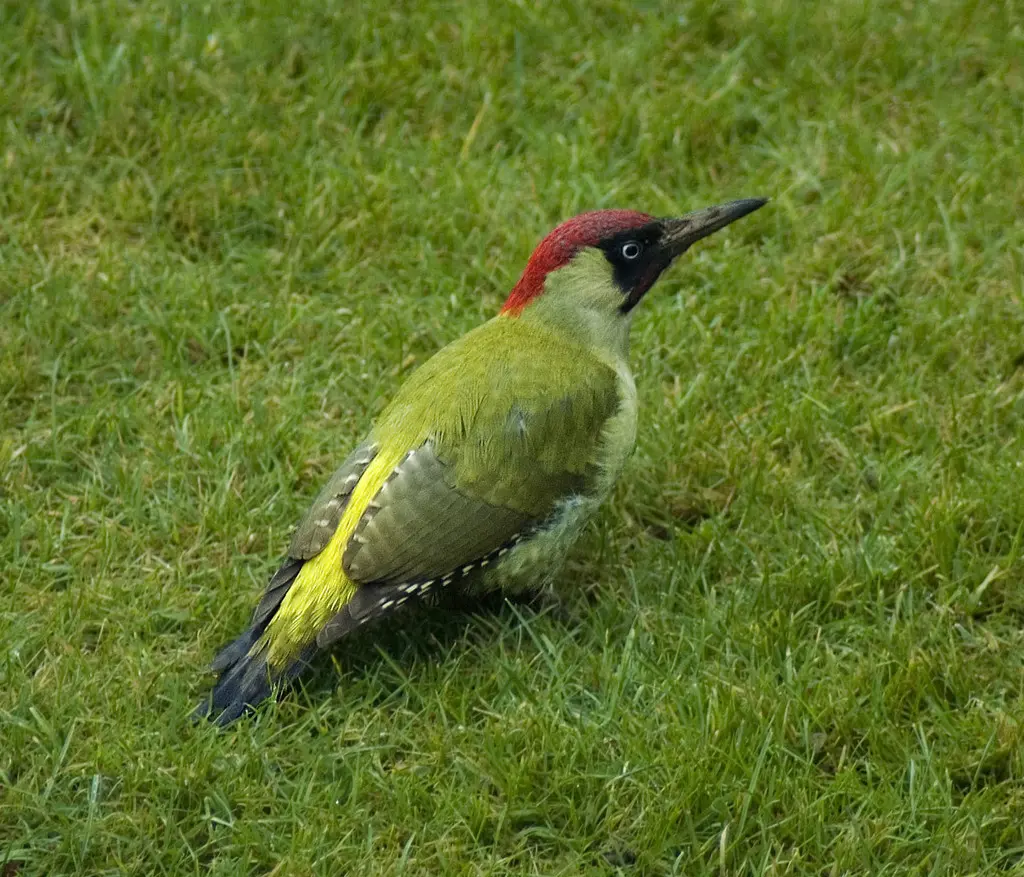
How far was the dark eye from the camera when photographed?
15.3 feet

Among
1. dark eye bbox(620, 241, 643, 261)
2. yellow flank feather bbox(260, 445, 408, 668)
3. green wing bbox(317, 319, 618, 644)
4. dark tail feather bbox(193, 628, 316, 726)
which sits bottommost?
dark tail feather bbox(193, 628, 316, 726)

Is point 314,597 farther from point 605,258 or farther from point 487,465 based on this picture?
point 605,258

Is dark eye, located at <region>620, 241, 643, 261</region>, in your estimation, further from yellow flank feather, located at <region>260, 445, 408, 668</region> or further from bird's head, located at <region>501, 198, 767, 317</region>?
yellow flank feather, located at <region>260, 445, 408, 668</region>

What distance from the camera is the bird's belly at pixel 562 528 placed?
14.1 feet

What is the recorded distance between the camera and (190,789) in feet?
12.3

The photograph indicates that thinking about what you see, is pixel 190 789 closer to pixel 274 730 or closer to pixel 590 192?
pixel 274 730

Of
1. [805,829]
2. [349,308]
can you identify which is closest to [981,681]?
[805,829]

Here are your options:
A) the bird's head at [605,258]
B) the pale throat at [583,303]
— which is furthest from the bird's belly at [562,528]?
the bird's head at [605,258]

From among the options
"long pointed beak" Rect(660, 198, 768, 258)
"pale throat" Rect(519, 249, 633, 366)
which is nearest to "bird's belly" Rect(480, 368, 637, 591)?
"pale throat" Rect(519, 249, 633, 366)

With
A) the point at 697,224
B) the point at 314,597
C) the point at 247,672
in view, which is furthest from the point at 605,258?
the point at 247,672

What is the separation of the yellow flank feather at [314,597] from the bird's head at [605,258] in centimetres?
80

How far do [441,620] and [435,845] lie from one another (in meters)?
0.85

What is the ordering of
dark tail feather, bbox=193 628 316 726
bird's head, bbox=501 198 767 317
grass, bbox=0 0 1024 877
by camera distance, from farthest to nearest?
bird's head, bbox=501 198 767 317, dark tail feather, bbox=193 628 316 726, grass, bbox=0 0 1024 877

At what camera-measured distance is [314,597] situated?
13.4ft
